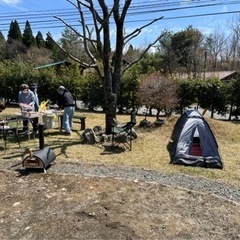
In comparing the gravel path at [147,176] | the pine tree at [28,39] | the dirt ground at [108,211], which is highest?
the pine tree at [28,39]

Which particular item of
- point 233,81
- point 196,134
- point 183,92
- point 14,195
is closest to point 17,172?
point 14,195

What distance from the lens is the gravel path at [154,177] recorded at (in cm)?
531

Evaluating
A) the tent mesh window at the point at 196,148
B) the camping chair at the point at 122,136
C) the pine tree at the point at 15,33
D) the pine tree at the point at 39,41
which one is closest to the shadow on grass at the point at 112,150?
the camping chair at the point at 122,136

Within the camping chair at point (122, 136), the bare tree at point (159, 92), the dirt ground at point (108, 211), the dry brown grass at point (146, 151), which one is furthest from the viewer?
the bare tree at point (159, 92)

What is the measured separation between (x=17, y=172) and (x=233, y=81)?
11.1 metres

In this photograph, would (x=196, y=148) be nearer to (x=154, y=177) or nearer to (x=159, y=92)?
(x=154, y=177)

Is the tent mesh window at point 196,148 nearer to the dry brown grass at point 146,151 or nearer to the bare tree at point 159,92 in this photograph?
the dry brown grass at point 146,151

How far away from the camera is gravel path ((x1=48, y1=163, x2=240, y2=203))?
531cm

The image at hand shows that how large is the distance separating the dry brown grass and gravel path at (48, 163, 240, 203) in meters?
0.34

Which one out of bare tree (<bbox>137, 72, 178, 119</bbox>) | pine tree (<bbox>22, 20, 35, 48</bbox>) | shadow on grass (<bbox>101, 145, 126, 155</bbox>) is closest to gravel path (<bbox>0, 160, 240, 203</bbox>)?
shadow on grass (<bbox>101, 145, 126, 155</bbox>)

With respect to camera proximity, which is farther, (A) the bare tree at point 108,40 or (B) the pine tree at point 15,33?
(B) the pine tree at point 15,33

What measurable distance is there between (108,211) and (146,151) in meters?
3.64

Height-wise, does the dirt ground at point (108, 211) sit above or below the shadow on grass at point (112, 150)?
below

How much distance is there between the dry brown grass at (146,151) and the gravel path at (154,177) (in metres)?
0.34
